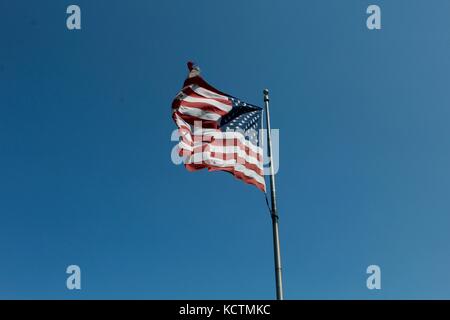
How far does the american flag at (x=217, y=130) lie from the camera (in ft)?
52.3

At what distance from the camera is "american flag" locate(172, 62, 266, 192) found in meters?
16.0

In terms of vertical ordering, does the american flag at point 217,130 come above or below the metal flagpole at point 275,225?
above

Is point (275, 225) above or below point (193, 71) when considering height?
below

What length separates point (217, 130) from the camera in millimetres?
17047

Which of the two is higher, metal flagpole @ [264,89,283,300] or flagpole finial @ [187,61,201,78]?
flagpole finial @ [187,61,201,78]

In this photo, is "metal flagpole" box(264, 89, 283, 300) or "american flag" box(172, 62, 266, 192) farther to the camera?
"american flag" box(172, 62, 266, 192)

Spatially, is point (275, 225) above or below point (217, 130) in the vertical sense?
below

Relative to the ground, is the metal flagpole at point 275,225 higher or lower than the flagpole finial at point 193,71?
lower

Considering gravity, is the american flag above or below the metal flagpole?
above

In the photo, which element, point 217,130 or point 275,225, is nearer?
point 275,225

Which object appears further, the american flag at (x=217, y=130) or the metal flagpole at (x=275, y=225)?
the american flag at (x=217, y=130)
